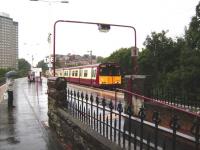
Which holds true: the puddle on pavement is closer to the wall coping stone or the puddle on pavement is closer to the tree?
the wall coping stone

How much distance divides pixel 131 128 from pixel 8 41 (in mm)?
140643

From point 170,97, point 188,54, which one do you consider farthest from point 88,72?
point 170,97

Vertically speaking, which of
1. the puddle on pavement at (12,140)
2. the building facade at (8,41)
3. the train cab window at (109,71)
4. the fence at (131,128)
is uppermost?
the building facade at (8,41)

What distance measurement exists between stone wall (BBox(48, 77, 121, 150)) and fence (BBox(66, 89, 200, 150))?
0.56 feet

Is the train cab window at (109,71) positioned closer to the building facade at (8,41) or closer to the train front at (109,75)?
the train front at (109,75)

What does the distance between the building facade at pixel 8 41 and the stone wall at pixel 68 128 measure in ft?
388

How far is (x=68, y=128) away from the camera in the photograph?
9430 millimetres

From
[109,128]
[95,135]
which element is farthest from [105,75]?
[95,135]

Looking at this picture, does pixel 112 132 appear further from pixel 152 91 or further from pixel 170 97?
pixel 152 91

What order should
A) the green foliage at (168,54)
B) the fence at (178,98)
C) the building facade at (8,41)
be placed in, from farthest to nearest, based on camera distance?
the building facade at (8,41)
the green foliage at (168,54)
the fence at (178,98)

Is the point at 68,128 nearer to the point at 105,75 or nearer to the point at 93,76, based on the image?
the point at 105,75

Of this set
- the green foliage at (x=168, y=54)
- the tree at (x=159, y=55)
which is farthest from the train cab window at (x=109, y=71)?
the tree at (x=159, y=55)

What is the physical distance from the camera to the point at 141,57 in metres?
71.5

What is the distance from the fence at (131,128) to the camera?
4512mm
